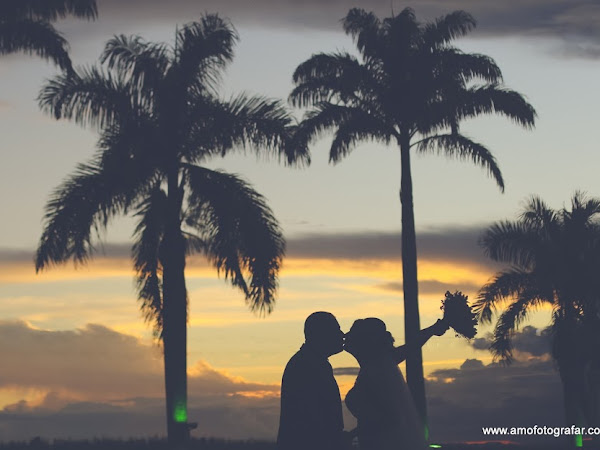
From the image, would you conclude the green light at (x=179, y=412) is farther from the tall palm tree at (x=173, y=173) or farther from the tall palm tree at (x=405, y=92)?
the tall palm tree at (x=405, y=92)

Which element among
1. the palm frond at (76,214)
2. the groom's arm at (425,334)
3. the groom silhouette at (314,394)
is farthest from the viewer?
the palm frond at (76,214)

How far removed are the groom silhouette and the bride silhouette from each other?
243mm

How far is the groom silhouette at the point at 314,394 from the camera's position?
5.88 metres

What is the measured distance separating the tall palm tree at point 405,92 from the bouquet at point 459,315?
23.7 metres

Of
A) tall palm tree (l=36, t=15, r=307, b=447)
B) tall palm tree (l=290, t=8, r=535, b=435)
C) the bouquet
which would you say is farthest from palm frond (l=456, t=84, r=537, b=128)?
the bouquet

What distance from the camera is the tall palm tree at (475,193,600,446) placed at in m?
34.9

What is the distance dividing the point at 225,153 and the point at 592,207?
1703 centimetres

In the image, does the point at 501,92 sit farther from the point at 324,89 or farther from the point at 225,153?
the point at 225,153

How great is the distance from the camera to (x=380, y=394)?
6.18 meters

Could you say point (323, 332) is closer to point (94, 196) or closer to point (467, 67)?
point (94, 196)

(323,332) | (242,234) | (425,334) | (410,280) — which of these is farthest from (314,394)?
(410,280)

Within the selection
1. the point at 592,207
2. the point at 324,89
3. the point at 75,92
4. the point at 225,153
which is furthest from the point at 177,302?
the point at 592,207

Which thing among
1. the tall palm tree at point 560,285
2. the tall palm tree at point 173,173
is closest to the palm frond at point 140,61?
the tall palm tree at point 173,173

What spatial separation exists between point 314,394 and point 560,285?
101ft
